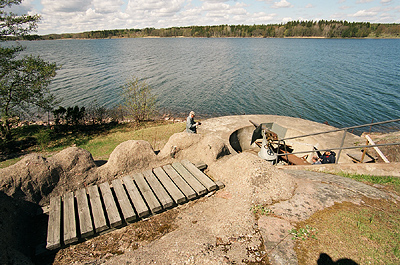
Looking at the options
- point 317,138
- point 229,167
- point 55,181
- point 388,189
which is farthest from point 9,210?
point 317,138

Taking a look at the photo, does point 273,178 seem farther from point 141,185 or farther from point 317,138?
point 317,138

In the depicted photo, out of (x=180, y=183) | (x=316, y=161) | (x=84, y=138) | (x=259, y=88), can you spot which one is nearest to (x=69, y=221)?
(x=180, y=183)

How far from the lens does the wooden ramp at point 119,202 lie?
5.15 meters

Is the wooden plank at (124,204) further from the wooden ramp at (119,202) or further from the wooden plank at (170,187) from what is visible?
the wooden plank at (170,187)

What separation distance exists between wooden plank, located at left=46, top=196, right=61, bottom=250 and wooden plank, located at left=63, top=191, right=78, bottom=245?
14 cm

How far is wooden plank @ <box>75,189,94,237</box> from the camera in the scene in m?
5.07

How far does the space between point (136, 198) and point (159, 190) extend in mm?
684

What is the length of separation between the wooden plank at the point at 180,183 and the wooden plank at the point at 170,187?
132 mm

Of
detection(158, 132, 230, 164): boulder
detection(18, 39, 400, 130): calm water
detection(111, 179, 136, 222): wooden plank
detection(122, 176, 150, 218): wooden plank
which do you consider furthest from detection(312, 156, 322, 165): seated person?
detection(18, 39, 400, 130): calm water

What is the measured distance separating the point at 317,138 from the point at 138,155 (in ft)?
38.8

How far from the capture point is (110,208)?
5.66 m

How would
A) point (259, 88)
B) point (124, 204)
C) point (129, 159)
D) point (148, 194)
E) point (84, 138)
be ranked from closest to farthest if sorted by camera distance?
point (124, 204) < point (148, 194) < point (129, 159) < point (84, 138) < point (259, 88)

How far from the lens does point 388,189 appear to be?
6.61 metres

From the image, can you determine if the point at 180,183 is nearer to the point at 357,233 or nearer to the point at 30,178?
the point at 30,178
